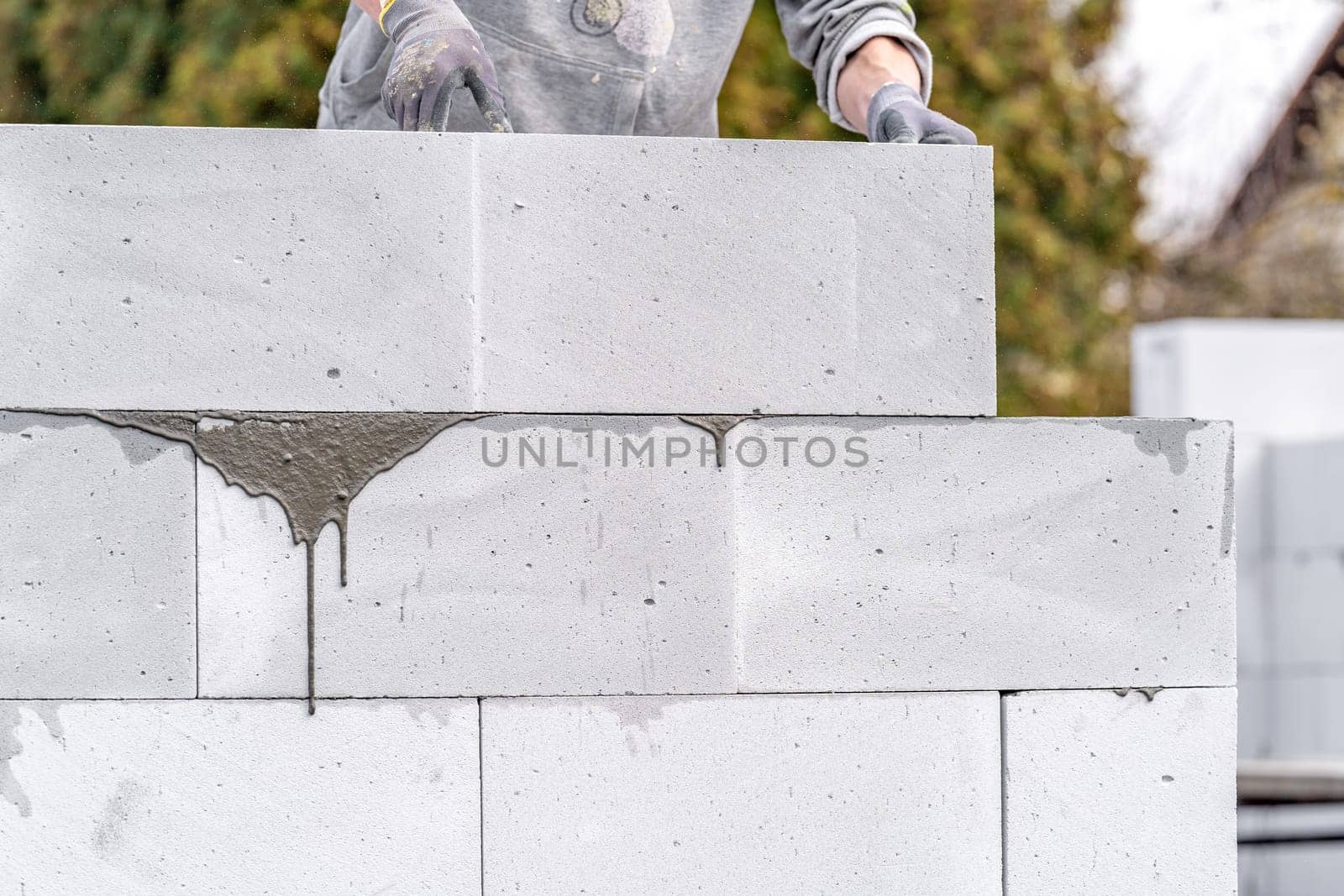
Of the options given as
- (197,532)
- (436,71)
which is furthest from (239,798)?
(436,71)

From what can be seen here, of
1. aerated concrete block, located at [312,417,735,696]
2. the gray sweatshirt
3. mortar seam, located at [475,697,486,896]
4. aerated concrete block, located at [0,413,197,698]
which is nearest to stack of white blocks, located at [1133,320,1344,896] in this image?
the gray sweatshirt

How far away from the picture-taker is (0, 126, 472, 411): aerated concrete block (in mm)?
2689

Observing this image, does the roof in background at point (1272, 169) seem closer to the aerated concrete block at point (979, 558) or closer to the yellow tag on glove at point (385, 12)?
the aerated concrete block at point (979, 558)

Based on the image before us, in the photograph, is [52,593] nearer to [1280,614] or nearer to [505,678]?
[505,678]

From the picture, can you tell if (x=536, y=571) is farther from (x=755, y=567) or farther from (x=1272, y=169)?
(x=1272, y=169)

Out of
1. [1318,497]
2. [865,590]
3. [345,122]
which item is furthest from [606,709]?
[1318,497]

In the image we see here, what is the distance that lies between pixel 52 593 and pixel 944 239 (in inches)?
65.3

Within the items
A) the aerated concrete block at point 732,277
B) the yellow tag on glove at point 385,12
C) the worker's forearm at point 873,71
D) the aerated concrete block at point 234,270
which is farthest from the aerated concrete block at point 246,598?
the worker's forearm at point 873,71

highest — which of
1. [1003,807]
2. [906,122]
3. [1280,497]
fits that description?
[906,122]

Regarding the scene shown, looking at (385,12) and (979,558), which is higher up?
(385,12)

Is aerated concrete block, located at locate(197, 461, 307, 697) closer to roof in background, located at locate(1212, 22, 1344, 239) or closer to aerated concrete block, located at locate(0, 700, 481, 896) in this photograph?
aerated concrete block, located at locate(0, 700, 481, 896)

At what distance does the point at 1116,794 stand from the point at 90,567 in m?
1.83

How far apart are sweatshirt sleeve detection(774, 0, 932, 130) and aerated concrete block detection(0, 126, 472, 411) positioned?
1.09 m

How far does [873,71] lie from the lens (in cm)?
341
